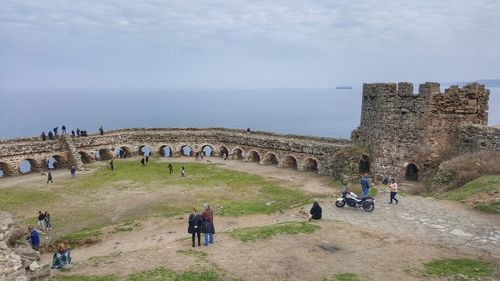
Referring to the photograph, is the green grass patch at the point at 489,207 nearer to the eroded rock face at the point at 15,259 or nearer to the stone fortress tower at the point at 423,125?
the stone fortress tower at the point at 423,125

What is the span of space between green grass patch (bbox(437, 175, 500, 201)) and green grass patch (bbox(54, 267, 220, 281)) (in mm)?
12510

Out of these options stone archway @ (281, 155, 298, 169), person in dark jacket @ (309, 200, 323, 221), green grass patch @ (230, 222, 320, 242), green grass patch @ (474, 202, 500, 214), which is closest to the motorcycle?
person in dark jacket @ (309, 200, 323, 221)

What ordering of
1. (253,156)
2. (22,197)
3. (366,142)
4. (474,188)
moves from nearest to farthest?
(474,188), (22,197), (366,142), (253,156)

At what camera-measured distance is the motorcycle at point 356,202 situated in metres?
18.4

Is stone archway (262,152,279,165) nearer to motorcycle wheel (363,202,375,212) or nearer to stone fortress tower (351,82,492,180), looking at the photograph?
stone fortress tower (351,82,492,180)

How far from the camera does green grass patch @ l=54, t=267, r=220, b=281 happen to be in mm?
11656

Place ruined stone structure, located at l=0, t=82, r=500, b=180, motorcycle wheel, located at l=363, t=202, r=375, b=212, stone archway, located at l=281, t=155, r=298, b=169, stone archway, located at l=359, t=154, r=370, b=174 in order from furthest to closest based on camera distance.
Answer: stone archway, located at l=281, t=155, r=298, b=169 < stone archway, located at l=359, t=154, r=370, b=174 < ruined stone structure, located at l=0, t=82, r=500, b=180 < motorcycle wheel, located at l=363, t=202, r=375, b=212

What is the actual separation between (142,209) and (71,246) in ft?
23.1

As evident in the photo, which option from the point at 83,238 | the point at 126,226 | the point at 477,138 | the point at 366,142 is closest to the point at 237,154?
the point at 366,142

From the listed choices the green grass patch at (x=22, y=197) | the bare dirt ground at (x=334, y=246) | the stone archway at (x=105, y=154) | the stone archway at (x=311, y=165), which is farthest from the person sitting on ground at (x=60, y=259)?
the stone archway at (x=105, y=154)

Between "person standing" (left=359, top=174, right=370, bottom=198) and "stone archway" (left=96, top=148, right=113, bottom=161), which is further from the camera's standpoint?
"stone archway" (left=96, top=148, right=113, bottom=161)

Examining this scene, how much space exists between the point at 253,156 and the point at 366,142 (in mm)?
13581

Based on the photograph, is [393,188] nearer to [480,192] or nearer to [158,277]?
[480,192]

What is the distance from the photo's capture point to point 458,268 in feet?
39.9
